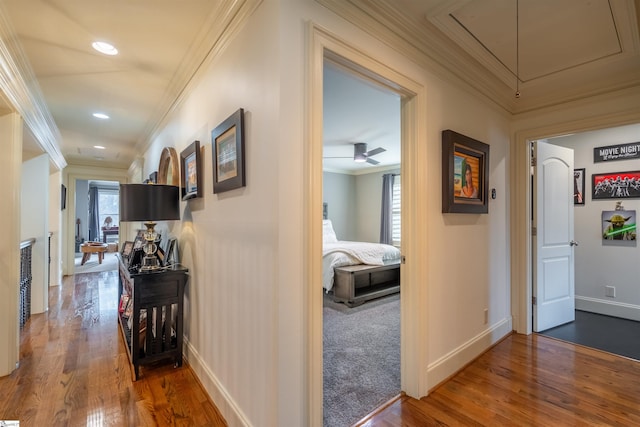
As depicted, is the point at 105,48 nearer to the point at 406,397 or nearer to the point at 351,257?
the point at 406,397

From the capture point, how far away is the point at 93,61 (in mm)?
2258

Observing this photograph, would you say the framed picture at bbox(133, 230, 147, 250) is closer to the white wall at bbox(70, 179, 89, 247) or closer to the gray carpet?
the gray carpet

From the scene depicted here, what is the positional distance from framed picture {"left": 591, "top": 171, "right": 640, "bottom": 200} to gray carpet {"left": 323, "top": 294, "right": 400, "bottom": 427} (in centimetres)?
301

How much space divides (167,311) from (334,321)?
186 cm

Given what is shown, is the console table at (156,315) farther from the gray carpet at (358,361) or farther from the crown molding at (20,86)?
the crown molding at (20,86)

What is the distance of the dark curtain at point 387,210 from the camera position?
687cm

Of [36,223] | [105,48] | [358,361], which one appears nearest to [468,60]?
[358,361]

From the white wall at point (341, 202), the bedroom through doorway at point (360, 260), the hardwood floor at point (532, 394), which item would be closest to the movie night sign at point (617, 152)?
the hardwood floor at point (532, 394)

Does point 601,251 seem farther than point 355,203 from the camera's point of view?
No

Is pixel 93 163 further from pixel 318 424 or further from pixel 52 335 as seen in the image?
pixel 318 424

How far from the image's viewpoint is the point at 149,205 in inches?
87.2

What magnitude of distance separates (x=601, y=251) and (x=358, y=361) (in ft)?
11.7

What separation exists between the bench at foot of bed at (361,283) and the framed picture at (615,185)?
9.23 ft

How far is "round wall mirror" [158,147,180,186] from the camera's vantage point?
2.67 metres
